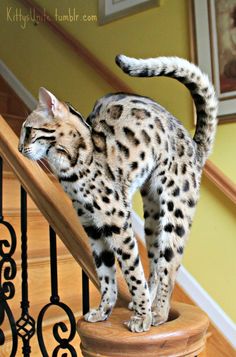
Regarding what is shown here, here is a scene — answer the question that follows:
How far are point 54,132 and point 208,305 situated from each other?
55.4 inches

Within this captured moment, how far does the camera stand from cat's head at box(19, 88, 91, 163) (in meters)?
0.73

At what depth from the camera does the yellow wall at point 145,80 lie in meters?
1.86

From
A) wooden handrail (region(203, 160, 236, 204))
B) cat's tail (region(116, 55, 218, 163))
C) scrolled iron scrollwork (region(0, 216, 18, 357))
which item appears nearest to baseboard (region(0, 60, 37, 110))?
wooden handrail (region(203, 160, 236, 204))

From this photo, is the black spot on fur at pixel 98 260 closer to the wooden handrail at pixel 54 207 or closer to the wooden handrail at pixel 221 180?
the wooden handrail at pixel 54 207

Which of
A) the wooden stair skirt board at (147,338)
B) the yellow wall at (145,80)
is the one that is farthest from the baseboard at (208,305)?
the wooden stair skirt board at (147,338)

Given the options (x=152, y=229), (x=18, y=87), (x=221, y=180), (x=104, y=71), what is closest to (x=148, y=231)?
(x=152, y=229)

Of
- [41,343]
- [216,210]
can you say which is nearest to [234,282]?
[216,210]

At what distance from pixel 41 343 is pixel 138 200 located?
3.72 feet

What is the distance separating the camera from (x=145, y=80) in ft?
7.04

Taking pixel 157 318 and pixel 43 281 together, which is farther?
pixel 43 281

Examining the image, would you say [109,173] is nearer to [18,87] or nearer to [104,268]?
[104,268]

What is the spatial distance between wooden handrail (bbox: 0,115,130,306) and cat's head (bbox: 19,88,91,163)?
12.0 inches

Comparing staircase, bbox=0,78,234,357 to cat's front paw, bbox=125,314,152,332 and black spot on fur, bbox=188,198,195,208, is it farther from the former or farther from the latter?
black spot on fur, bbox=188,198,195,208

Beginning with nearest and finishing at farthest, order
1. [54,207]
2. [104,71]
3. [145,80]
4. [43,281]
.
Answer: [54,207]
[43,281]
[145,80]
[104,71]
